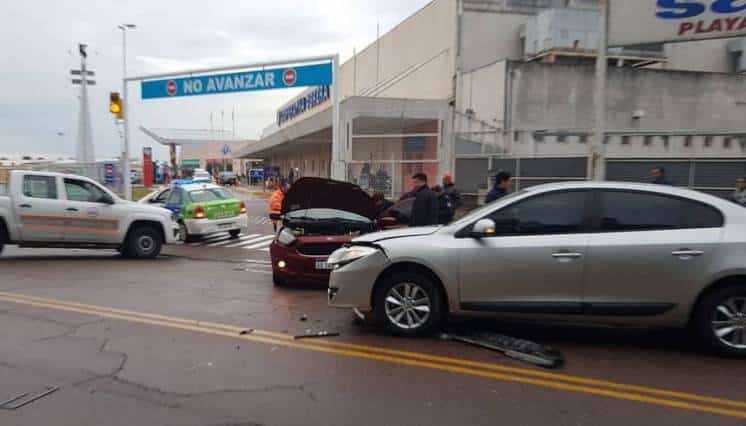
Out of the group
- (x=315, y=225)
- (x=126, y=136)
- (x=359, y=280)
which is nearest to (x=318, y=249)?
(x=315, y=225)

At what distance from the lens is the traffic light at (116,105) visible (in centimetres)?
1978

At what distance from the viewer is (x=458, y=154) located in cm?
1977

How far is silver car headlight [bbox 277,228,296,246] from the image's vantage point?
8188mm

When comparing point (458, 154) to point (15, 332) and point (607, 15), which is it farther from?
point (15, 332)

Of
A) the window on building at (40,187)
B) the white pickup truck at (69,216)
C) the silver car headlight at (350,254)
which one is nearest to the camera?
the silver car headlight at (350,254)

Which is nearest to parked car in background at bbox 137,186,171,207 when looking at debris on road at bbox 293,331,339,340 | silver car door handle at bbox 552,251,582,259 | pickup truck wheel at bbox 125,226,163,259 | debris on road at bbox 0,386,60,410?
pickup truck wheel at bbox 125,226,163,259

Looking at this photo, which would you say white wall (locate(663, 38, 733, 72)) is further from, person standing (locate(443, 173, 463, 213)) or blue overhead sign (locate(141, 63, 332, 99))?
person standing (locate(443, 173, 463, 213))

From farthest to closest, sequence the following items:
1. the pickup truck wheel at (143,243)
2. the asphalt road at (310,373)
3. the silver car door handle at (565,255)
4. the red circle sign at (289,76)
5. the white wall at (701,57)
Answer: the white wall at (701,57) → the red circle sign at (289,76) → the pickup truck wheel at (143,243) → the silver car door handle at (565,255) → the asphalt road at (310,373)

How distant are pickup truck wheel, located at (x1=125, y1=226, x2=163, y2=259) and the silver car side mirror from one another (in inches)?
335

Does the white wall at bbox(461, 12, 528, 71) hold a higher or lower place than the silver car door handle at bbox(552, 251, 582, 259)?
higher

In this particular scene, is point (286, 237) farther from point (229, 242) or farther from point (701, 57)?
point (701, 57)

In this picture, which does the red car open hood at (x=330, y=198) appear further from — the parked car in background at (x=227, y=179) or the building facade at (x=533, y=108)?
the parked car in background at (x=227, y=179)

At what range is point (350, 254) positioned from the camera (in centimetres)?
586

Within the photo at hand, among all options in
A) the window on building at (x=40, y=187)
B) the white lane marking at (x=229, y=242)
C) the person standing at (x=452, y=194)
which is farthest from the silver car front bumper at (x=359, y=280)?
the white lane marking at (x=229, y=242)
